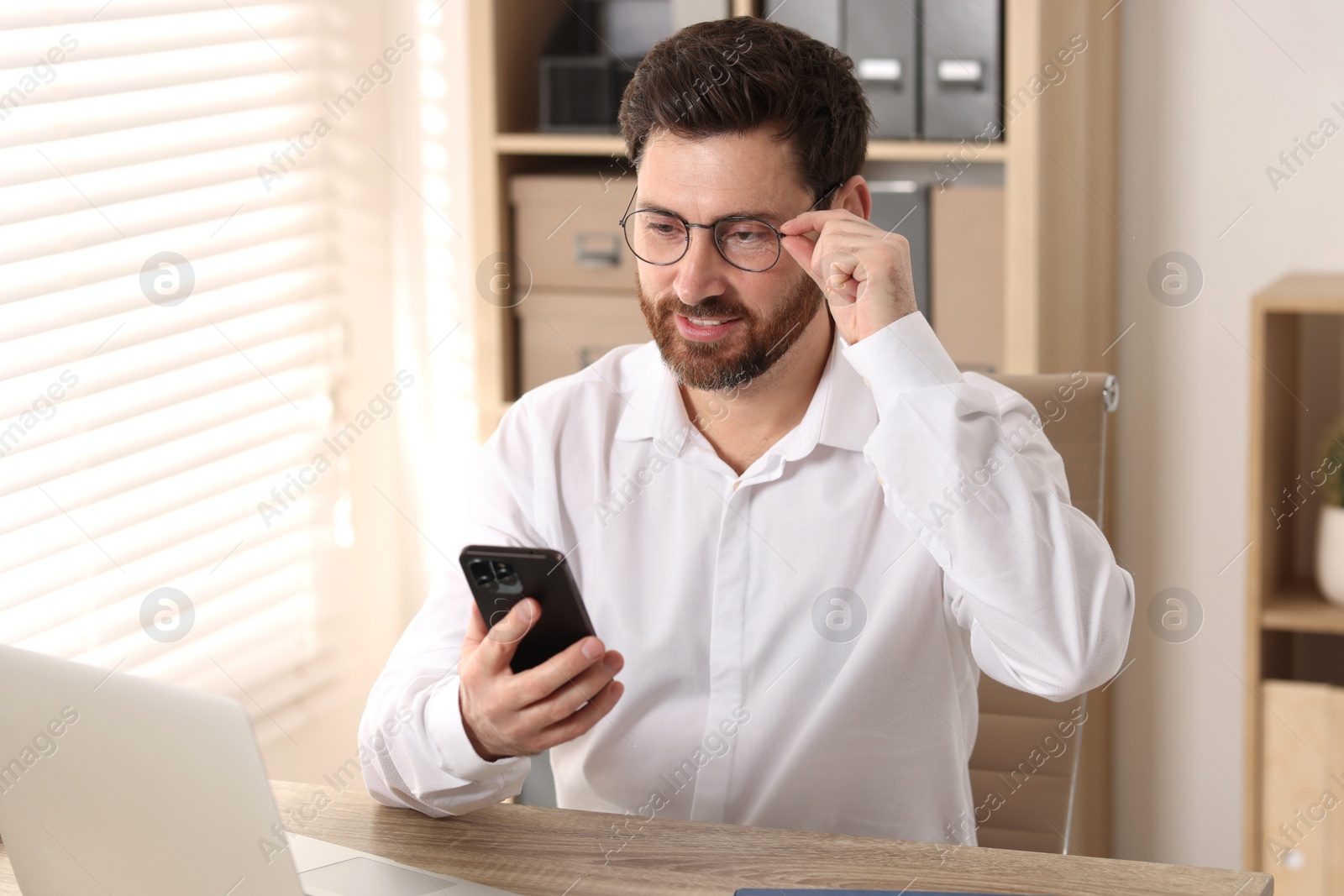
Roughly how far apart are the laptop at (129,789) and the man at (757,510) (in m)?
0.33

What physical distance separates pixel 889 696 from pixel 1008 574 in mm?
252

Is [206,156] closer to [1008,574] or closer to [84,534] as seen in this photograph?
[84,534]

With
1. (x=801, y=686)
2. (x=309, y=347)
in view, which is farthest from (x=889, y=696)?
(x=309, y=347)

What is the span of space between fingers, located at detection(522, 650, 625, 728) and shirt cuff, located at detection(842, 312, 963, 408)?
36cm

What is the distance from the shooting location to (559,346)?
239 centimetres

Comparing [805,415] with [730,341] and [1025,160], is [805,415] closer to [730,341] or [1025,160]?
[730,341]

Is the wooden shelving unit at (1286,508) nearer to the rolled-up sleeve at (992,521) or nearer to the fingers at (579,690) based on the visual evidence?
the rolled-up sleeve at (992,521)

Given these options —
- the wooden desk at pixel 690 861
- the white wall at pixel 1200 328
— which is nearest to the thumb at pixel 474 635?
the wooden desk at pixel 690 861

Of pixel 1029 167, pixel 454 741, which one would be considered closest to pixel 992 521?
pixel 454 741

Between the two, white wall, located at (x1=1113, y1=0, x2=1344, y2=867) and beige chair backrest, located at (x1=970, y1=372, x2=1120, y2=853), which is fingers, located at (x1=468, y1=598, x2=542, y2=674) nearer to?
beige chair backrest, located at (x1=970, y1=372, x2=1120, y2=853)

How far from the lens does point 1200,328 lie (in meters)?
2.28

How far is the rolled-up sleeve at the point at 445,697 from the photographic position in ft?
3.79

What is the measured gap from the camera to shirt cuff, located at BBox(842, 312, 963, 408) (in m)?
1.20

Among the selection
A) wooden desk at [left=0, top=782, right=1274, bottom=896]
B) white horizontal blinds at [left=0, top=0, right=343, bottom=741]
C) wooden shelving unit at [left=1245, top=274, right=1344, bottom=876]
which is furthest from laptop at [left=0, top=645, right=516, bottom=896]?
wooden shelving unit at [left=1245, top=274, right=1344, bottom=876]
